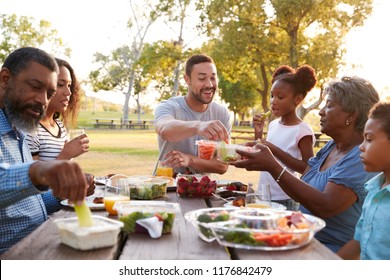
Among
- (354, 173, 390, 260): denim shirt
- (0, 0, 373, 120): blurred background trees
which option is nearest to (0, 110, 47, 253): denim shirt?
(354, 173, 390, 260): denim shirt

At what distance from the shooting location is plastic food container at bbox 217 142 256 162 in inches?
142

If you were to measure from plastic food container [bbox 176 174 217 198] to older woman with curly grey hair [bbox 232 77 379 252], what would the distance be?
0.97 feet

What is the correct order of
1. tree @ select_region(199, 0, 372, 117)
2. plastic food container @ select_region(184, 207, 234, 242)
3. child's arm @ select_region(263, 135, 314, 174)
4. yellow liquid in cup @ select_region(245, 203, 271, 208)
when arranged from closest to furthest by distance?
plastic food container @ select_region(184, 207, 234, 242) < yellow liquid in cup @ select_region(245, 203, 271, 208) < child's arm @ select_region(263, 135, 314, 174) < tree @ select_region(199, 0, 372, 117)

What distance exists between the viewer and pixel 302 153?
15.4 ft

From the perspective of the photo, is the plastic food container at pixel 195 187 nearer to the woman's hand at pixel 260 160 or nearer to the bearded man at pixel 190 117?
the woman's hand at pixel 260 160

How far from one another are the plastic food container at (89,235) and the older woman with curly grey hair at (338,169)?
4.83ft

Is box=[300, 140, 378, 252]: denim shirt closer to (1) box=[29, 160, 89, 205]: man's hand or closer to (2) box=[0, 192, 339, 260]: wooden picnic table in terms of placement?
(2) box=[0, 192, 339, 260]: wooden picnic table

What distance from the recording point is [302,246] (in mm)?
2262

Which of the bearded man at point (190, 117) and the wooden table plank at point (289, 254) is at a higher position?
the bearded man at point (190, 117)

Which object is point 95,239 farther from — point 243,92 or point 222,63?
point 243,92

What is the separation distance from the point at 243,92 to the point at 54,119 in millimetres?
43162

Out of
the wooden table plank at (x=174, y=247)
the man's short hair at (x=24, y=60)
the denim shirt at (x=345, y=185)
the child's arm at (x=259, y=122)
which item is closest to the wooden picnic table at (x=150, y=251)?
the wooden table plank at (x=174, y=247)

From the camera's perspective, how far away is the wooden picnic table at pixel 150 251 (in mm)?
2104
